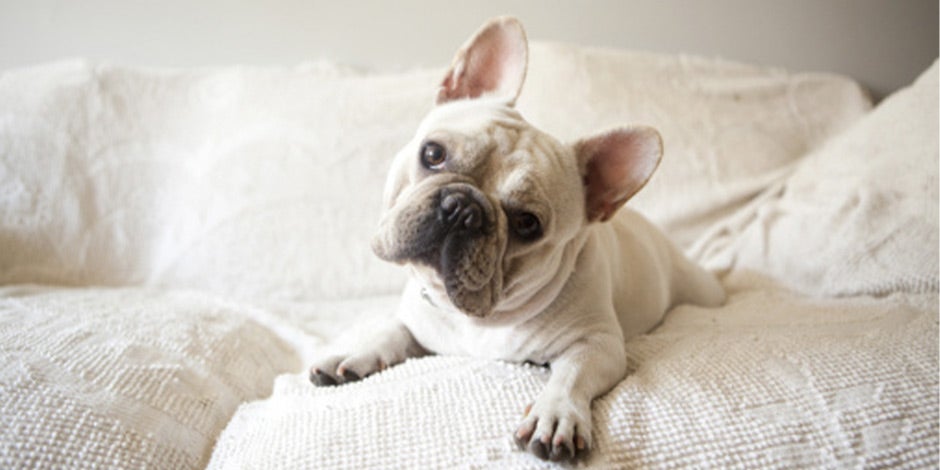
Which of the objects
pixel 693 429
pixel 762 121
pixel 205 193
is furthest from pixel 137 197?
pixel 762 121

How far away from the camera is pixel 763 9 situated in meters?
2.04

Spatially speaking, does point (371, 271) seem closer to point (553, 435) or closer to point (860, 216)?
point (553, 435)

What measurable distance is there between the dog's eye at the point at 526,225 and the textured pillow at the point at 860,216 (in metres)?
0.87

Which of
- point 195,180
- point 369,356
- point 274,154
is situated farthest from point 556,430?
point 195,180

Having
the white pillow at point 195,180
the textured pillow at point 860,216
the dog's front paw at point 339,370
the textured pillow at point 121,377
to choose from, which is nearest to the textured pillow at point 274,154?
the white pillow at point 195,180

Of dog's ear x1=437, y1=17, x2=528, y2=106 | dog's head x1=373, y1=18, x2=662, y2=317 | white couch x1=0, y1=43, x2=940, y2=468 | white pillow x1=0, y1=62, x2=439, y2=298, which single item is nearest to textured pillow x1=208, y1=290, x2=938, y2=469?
white couch x1=0, y1=43, x2=940, y2=468

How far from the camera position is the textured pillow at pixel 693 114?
172cm

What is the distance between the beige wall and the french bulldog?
3.28 ft

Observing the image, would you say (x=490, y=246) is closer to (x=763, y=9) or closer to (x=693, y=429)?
(x=693, y=429)

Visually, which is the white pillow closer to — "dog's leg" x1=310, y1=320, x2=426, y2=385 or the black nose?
"dog's leg" x1=310, y1=320, x2=426, y2=385

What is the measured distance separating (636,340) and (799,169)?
925 mm

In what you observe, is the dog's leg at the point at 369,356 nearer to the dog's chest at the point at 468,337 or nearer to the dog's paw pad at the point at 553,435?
the dog's chest at the point at 468,337

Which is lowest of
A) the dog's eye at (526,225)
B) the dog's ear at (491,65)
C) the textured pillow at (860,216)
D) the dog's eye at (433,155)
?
the textured pillow at (860,216)

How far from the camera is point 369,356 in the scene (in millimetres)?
1003
